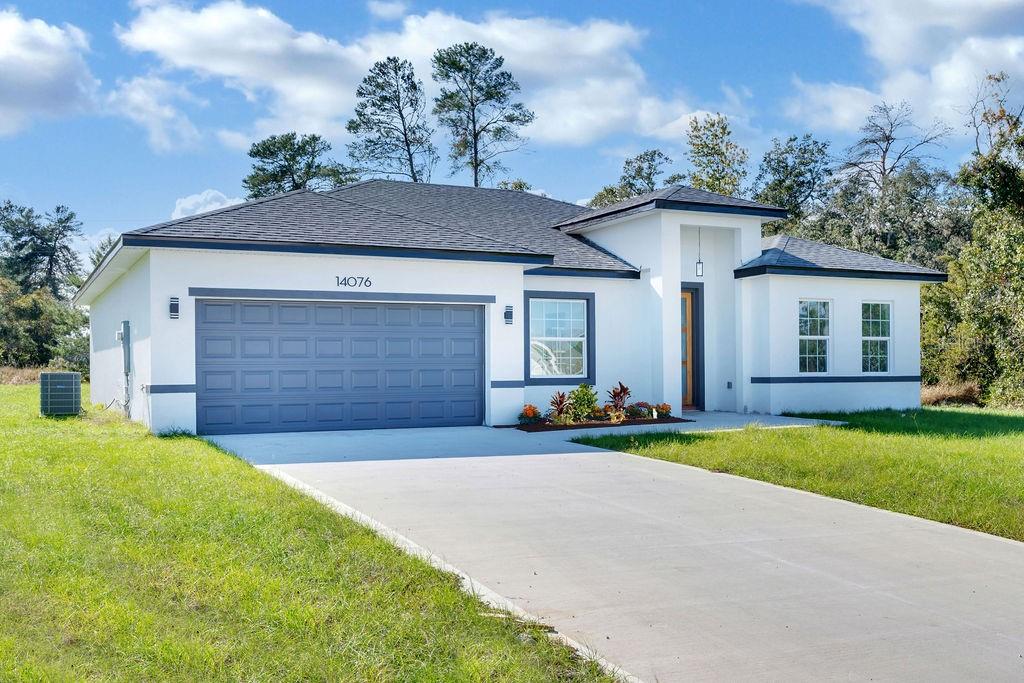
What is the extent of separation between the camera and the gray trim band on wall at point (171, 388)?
1367 centimetres

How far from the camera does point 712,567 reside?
6.13m

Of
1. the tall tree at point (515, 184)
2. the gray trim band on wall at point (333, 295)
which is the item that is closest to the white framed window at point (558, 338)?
the gray trim band on wall at point (333, 295)

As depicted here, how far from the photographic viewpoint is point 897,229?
34188 millimetres

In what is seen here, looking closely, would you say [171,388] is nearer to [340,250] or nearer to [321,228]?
[340,250]

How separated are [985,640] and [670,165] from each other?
3787 centimetres

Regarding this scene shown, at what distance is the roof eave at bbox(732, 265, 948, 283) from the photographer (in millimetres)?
17844

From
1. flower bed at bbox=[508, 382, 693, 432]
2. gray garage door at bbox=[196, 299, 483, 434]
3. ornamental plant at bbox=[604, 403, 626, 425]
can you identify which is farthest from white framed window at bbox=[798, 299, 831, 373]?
gray garage door at bbox=[196, 299, 483, 434]

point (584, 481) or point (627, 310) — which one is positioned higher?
point (627, 310)

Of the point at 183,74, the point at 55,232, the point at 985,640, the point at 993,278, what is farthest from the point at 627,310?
the point at 55,232

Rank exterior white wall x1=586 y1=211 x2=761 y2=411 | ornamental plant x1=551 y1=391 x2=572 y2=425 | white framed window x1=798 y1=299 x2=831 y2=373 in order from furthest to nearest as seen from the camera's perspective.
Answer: white framed window x1=798 y1=299 x2=831 y2=373 < exterior white wall x1=586 y1=211 x2=761 y2=411 < ornamental plant x1=551 y1=391 x2=572 y2=425

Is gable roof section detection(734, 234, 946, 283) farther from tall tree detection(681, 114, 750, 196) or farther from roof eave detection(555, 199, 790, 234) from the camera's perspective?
tall tree detection(681, 114, 750, 196)

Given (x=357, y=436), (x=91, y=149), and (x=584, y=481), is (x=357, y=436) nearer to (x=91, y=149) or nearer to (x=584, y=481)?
(x=584, y=481)

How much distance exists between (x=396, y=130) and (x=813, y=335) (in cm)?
2685

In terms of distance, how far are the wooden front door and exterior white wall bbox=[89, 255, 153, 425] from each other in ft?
33.6
